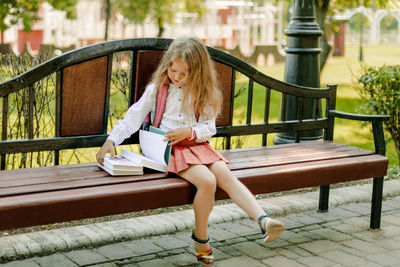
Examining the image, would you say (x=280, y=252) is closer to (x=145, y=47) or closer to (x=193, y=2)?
(x=145, y=47)

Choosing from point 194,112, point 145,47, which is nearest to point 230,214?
point 194,112

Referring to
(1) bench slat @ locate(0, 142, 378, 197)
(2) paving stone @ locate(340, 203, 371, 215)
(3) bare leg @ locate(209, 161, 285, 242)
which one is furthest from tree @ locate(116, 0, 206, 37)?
(3) bare leg @ locate(209, 161, 285, 242)

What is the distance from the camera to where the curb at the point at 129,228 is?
3.60 metres

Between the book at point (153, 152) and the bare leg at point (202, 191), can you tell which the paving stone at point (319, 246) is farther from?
the book at point (153, 152)

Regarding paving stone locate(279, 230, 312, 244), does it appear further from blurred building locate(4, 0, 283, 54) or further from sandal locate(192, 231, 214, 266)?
blurred building locate(4, 0, 283, 54)

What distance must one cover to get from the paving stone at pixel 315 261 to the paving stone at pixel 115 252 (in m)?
0.95

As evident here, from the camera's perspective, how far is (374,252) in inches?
148

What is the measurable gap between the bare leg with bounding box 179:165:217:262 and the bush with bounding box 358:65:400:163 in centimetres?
→ 313

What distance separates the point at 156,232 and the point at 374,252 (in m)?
1.31

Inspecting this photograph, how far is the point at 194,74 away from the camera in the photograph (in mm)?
3568

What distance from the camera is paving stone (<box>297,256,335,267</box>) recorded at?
3540 mm

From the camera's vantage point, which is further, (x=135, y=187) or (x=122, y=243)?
(x=122, y=243)

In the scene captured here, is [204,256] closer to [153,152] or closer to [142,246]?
[142,246]

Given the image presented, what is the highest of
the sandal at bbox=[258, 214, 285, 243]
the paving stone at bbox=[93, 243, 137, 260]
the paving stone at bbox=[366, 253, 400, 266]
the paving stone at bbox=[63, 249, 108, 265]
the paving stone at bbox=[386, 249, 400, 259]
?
the sandal at bbox=[258, 214, 285, 243]
